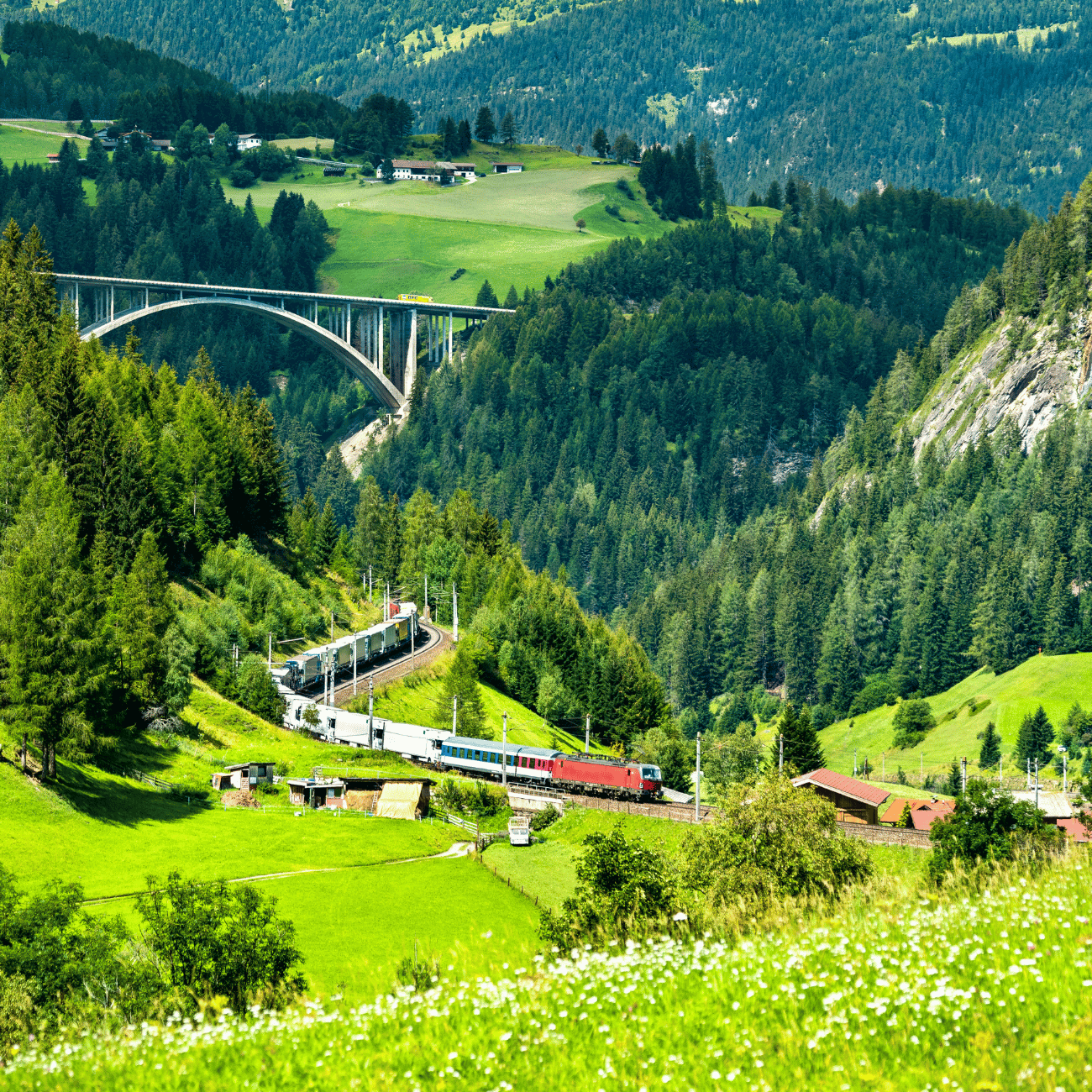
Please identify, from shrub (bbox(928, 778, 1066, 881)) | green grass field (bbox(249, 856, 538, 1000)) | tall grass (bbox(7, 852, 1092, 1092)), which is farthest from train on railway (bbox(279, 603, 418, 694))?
tall grass (bbox(7, 852, 1092, 1092))

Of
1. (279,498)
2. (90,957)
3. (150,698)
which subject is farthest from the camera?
(279,498)

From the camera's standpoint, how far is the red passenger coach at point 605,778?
327 ft

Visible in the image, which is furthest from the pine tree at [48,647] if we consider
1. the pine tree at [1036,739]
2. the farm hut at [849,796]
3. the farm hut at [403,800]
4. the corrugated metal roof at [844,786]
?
the pine tree at [1036,739]

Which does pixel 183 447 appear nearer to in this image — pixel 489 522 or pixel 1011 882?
pixel 489 522

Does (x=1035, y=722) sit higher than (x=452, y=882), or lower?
lower

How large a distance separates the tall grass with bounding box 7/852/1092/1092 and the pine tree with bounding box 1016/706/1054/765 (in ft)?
459

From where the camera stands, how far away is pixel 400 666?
12125 centimetres

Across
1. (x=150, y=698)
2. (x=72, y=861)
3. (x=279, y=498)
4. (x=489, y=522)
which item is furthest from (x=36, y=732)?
(x=489, y=522)

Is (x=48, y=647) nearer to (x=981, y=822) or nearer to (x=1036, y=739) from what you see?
(x=981, y=822)

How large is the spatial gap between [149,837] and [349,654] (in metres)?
50.7

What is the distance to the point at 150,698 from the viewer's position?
83.4 metres

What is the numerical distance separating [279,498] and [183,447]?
18693 millimetres

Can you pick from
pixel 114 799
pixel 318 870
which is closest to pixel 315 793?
pixel 114 799

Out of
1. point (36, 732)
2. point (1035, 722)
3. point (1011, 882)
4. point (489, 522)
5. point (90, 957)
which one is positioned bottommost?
point (1035, 722)
